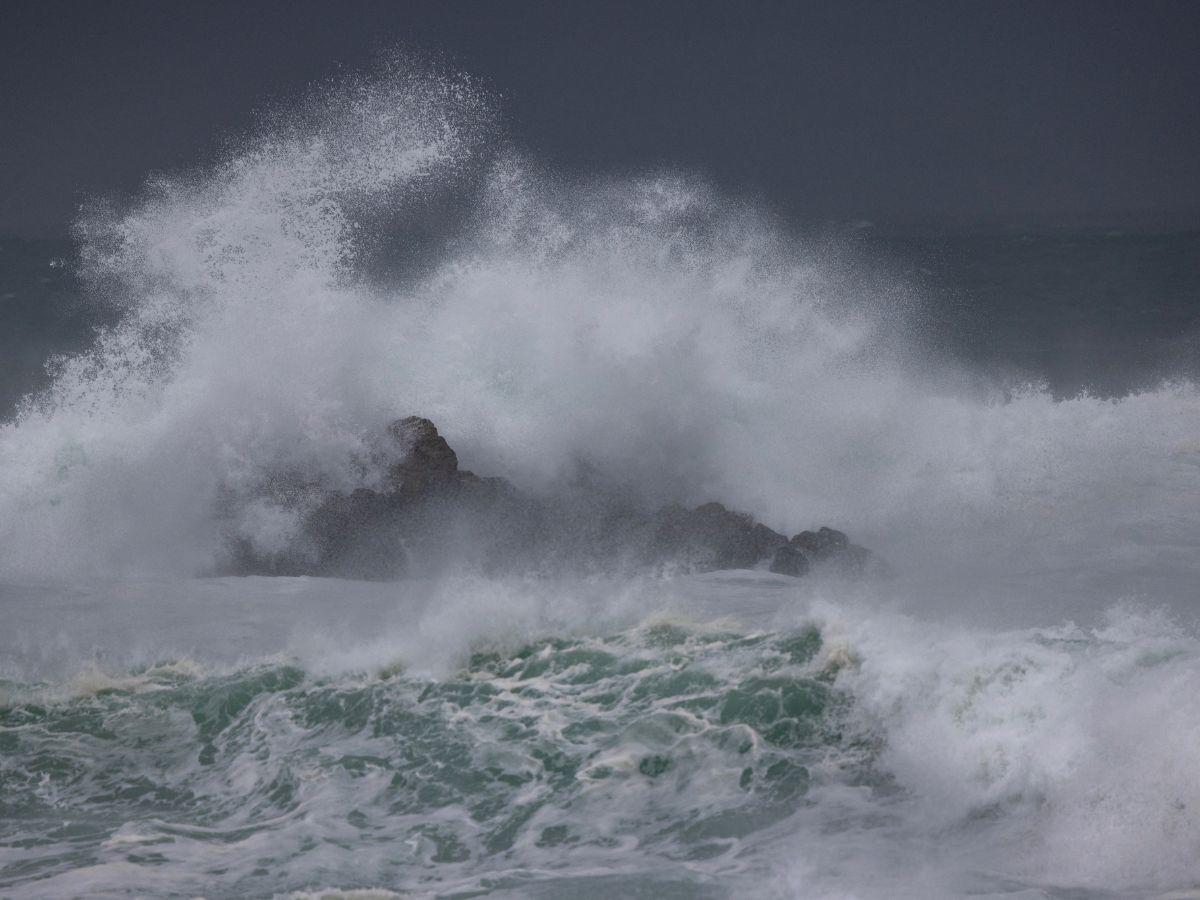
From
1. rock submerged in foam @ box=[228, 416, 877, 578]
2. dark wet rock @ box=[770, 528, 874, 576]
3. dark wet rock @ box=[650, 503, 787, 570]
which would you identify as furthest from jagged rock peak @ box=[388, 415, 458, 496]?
dark wet rock @ box=[770, 528, 874, 576]

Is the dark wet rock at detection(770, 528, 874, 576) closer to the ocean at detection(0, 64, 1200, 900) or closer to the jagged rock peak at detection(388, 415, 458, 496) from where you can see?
the ocean at detection(0, 64, 1200, 900)

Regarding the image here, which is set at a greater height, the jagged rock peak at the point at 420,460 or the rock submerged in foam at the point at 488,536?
the jagged rock peak at the point at 420,460

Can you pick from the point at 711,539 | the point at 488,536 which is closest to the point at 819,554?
the point at 711,539

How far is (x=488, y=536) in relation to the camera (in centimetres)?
1180

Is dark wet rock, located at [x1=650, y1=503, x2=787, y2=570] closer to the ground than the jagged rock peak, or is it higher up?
closer to the ground

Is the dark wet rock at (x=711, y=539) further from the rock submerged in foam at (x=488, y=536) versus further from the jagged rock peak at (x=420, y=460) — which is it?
the jagged rock peak at (x=420, y=460)

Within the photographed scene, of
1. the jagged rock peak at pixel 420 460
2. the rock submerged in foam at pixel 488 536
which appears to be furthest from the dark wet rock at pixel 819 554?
the jagged rock peak at pixel 420 460

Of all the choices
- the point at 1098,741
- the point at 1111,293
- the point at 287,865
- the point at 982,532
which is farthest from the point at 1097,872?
the point at 1111,293

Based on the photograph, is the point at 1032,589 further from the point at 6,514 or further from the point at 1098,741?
the point at 6,514

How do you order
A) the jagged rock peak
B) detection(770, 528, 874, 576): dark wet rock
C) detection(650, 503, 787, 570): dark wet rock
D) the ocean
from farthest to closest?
the jagged rock peak → detection(650, 503, 787, 570): dark wet rock → detection(770, 528, 874, 576): dark wet rock → the ocean

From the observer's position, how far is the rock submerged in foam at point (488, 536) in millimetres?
11453

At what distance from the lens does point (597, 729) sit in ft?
22.7

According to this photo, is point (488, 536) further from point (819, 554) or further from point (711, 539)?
point (819, 554)

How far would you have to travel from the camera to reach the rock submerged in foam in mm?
11453
